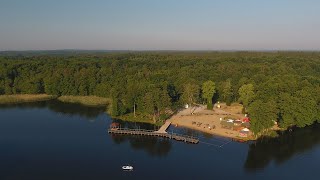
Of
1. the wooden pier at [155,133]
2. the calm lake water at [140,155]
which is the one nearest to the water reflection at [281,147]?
the calm lake water at [140,155]

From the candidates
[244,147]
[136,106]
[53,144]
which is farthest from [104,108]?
[244,147]

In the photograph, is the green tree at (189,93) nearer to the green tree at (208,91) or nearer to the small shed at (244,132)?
the green tree at (208,91)

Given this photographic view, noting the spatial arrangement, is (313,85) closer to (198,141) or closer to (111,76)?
(198,141)

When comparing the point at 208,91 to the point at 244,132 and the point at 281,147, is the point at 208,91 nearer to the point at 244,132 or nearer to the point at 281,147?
the point at 244,132

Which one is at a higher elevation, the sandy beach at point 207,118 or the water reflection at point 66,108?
the sandy beach at point 207,118

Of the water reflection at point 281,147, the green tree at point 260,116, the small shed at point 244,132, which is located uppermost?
the green tree at point 260,116

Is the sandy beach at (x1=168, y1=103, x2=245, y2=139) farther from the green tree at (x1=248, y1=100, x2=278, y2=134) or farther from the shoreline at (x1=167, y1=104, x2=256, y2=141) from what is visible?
the green tree at (x1=248, y1=100, x2=278, y2=134)
